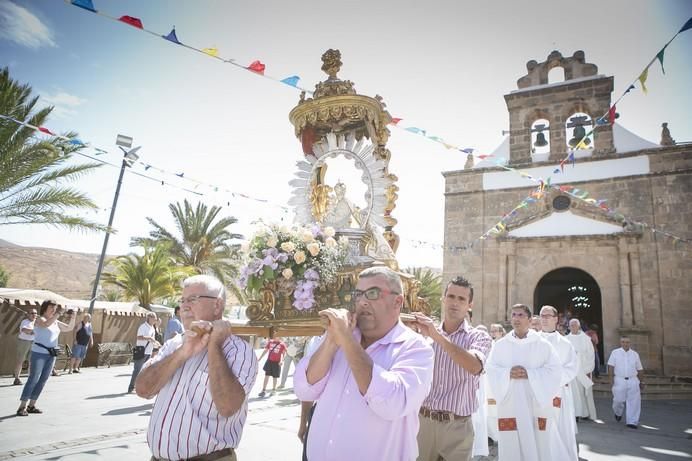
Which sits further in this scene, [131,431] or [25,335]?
[25,335]

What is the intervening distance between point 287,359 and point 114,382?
5.02m

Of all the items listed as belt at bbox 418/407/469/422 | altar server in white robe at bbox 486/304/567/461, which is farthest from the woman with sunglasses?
altar server in white robe at bbox 486/304/567/461

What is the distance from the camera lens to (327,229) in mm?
3994

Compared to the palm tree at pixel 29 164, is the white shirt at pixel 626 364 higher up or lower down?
lower down

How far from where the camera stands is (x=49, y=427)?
6.33 meters

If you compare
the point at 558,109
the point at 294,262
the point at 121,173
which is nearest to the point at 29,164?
the point at 121,173

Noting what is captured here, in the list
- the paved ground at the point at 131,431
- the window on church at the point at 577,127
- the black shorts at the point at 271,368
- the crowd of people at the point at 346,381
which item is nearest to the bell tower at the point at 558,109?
the window on church at the point at 577,127

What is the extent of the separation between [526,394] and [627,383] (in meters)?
6.00

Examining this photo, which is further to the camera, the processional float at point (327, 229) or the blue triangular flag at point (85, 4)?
the blue triangular flag at point (85, 4)

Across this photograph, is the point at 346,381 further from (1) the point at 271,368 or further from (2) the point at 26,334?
(2) the point at 26,334

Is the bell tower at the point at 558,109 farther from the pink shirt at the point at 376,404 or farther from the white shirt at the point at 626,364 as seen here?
the pink shirt at the point at 376,404

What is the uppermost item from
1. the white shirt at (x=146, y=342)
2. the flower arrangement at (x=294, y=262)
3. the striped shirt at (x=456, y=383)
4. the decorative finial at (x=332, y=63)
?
the decorative finial at (x=332, y=63)

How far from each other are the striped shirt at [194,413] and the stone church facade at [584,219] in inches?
Answer: 519

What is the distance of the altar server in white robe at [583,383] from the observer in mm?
9742
